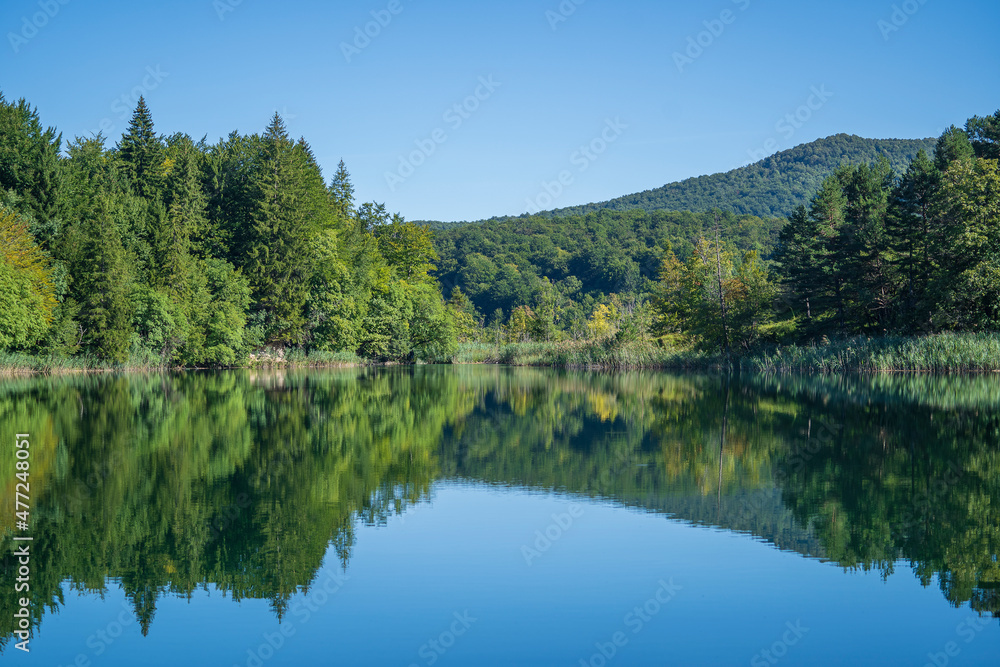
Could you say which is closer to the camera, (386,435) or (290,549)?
(290,549)

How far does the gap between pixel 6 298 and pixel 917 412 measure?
3309 cm

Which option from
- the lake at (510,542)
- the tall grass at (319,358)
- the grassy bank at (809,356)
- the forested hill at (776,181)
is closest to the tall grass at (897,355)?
the grassy bank at (809,356)

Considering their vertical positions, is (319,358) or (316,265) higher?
(316,265)

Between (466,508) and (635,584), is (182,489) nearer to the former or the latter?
(466,508)

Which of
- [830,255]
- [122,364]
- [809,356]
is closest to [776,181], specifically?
[830,255]

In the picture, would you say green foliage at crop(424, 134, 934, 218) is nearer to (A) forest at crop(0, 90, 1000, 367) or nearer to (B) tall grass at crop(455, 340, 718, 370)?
(A) forest at crop(0, 90, 1000, 367)

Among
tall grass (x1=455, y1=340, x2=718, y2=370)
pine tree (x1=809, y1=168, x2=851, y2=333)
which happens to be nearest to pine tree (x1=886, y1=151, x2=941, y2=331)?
pine tree (x1=809, y1=168, x2=851, y2=333)

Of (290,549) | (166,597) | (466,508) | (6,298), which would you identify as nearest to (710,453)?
(466,508)

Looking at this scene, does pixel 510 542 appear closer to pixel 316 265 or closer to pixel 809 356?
Result: pixel 809 356

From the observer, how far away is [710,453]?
546 inches

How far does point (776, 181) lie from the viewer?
14138 centimetres

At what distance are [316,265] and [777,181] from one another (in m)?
110

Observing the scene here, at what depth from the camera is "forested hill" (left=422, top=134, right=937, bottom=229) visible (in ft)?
435

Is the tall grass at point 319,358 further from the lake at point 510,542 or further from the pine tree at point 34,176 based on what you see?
the lake at point 510,542
